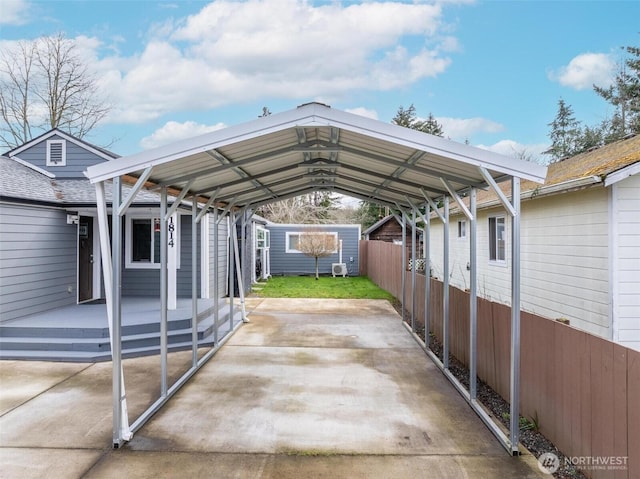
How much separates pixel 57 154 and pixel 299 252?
10670mm

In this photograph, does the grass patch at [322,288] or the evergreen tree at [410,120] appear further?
the evergreen tree at [410,120]

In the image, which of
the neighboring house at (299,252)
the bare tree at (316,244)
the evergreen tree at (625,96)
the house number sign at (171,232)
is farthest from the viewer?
the evergreen tree at (625,96)

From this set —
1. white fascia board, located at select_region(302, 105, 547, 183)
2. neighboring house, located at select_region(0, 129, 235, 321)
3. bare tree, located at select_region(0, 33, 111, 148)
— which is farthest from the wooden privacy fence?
bare tree, located at select_region(0, 33, 111, 148)

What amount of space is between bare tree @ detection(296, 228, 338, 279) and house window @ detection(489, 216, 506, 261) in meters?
8.87

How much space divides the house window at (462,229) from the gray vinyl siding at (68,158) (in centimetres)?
872

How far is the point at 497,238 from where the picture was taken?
9.02m

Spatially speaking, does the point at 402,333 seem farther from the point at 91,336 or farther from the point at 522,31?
the point at 522,31

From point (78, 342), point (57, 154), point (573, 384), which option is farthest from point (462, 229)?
point (57, 154)

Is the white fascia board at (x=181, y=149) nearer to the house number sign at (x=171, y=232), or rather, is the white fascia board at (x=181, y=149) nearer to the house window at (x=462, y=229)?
the house number sign at (x=171, y=232)

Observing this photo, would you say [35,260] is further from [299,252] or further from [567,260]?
[299,252]

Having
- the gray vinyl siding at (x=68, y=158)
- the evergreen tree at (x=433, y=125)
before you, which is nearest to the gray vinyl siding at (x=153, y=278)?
the gray vinyl siding at (x=68, y=158)

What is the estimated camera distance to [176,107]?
2834 centimetres

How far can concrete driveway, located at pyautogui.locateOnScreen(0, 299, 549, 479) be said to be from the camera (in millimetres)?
3299

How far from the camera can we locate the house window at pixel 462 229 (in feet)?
36.4
